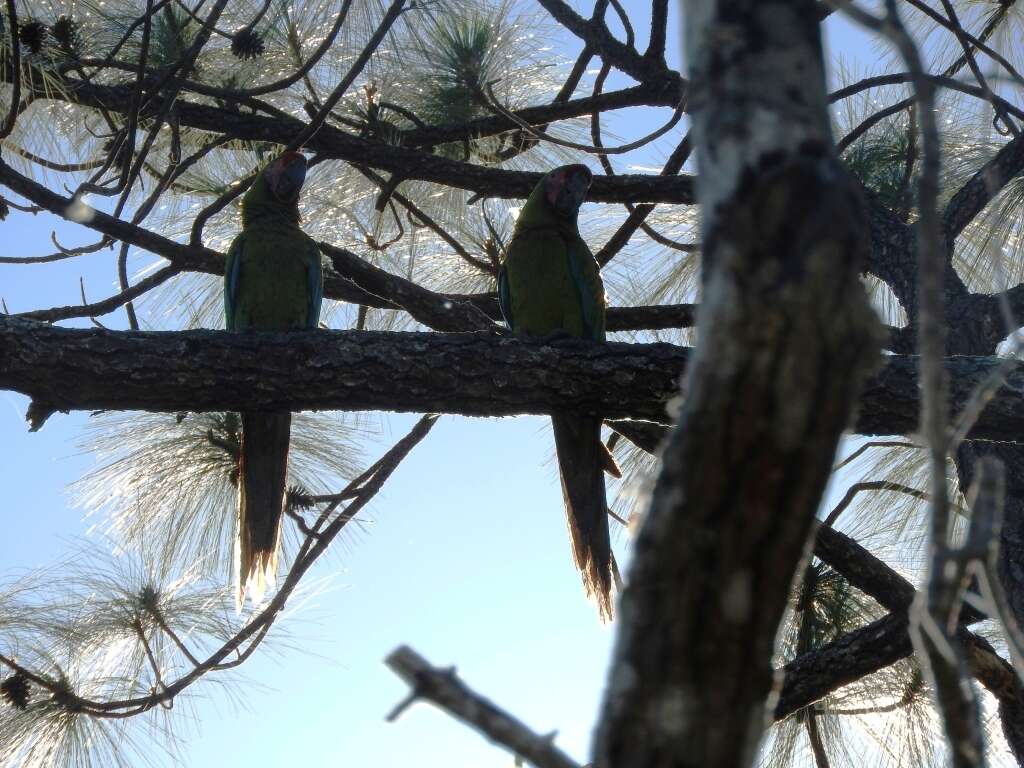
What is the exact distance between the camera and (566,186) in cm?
395

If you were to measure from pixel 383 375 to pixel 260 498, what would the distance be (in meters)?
1.10

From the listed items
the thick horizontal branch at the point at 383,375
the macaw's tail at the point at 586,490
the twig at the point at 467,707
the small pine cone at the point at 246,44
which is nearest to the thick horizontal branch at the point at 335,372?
the thick horizontal branch at the point at 383,375

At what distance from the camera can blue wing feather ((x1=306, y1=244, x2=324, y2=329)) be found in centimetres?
389

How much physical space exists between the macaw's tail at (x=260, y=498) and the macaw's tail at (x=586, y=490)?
40.8 inches

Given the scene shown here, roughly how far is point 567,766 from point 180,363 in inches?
81.4

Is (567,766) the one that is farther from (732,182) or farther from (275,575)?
(275,575)

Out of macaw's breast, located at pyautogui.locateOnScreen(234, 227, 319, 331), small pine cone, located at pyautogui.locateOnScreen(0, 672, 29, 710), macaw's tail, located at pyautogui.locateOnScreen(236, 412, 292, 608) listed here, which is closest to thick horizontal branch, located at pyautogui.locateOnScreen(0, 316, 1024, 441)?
macaw's tail, located at pyautogui.locateOnScreen(236, 412, 292, 608)

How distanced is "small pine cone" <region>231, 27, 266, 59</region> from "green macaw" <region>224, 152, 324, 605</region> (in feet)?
1.43

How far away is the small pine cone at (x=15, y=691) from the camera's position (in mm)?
3477

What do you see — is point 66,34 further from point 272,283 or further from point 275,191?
point 272,283

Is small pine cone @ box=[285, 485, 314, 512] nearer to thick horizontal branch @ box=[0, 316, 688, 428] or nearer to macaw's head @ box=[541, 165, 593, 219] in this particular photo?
thick horizontal branch @ box=[0, 316, 688, 428]

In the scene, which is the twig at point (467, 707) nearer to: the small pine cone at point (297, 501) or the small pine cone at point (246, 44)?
the small pine cone at point (297, 501)

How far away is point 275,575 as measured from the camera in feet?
11.7

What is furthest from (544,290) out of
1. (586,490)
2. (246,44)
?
(246,44)
